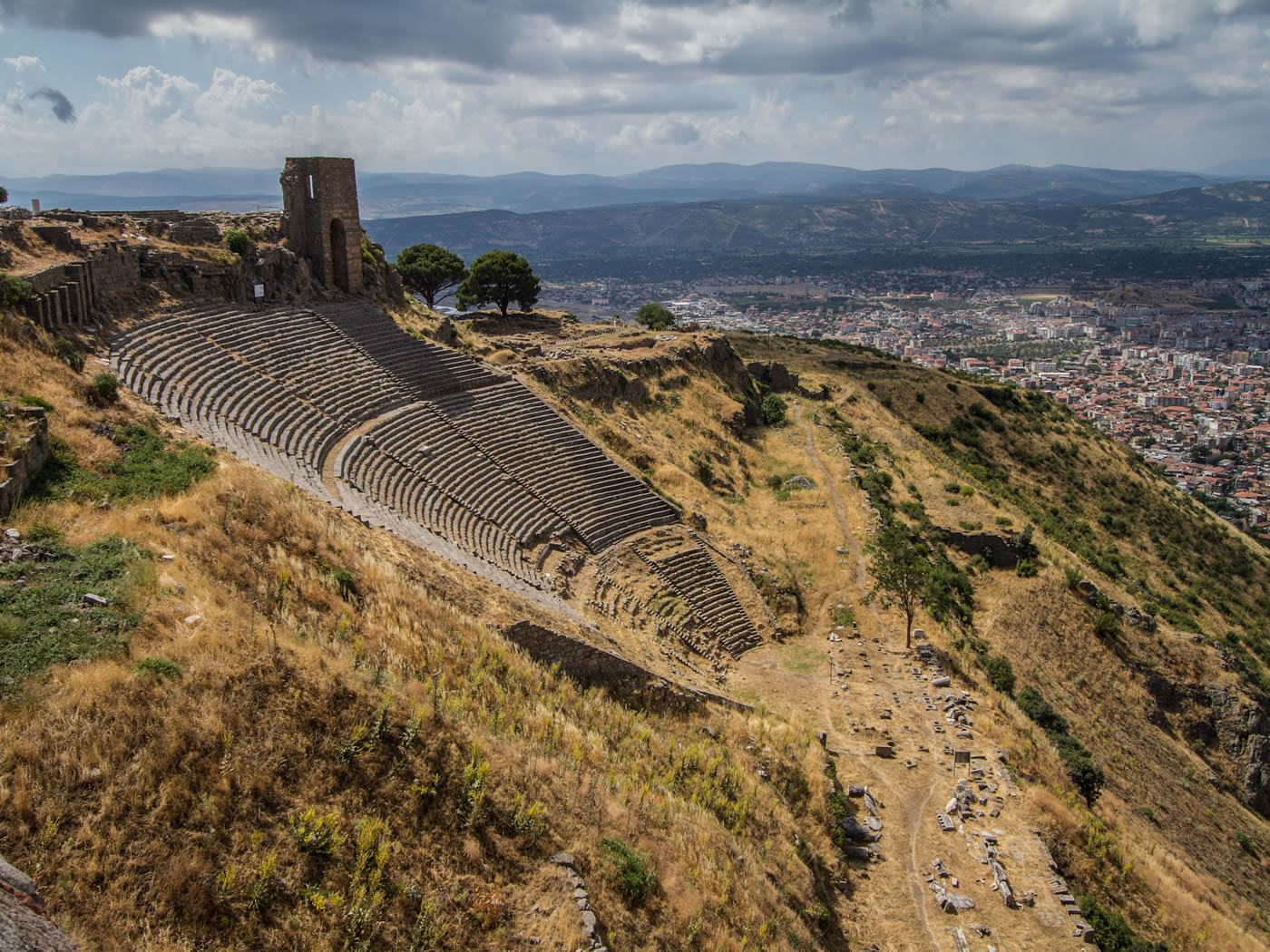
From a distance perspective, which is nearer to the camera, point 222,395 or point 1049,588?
point 222,395

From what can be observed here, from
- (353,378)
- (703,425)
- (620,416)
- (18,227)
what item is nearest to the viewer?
(18,227)

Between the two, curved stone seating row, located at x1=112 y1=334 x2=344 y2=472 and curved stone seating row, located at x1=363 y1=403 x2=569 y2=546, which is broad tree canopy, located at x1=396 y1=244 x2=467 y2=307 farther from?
curved stone seating row, located at x1=112 y1=334 x2=344 y2=472

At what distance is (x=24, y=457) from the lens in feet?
44.4

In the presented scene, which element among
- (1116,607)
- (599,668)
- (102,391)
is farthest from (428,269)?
(1116,607)

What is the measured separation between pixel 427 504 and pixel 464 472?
9.54 ft

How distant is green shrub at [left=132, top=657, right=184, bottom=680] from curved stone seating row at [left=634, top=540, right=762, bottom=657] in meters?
17.2

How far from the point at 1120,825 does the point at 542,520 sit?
17.1 metres

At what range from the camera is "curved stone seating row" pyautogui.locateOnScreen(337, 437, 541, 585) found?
22.4 meters

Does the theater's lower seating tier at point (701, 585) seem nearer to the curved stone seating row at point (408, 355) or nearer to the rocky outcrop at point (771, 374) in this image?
the curved stone seating row at point (408, 355)

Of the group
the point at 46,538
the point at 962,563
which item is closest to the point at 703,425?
the point at 962,563

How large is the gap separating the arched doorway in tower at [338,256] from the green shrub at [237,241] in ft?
14.9

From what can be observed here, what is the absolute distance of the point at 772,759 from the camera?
1730 centimetres

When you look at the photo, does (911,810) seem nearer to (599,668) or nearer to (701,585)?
(599,668)

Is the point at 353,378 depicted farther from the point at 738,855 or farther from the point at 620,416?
the point at 738,855
